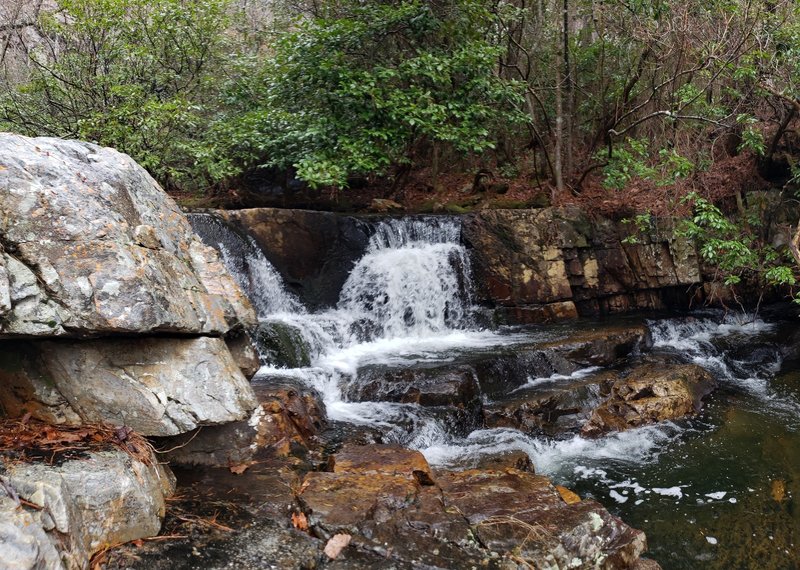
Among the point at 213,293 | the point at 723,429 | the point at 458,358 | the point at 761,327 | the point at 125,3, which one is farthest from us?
the point at 761,327

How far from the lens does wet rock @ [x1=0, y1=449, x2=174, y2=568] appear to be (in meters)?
2.52

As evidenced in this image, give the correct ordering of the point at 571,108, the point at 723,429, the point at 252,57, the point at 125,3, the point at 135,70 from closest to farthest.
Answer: the point at 723,429 → the point at 125,3 → the point at 135,70 → the point at 252,57 → the point at 571,108

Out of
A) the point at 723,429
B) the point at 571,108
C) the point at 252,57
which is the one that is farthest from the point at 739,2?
the point at 252,57

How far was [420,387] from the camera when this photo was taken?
23.3 feet

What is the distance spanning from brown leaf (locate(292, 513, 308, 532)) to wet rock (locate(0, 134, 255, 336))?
1.40 m

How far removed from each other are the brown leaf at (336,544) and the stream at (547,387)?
2.29 m

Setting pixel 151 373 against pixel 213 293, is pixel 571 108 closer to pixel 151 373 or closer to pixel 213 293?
pixel 213 293

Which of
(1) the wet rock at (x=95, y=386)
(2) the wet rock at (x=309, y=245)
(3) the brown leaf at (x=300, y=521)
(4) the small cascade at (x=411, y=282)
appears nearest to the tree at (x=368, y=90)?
(2) the wet rock at (x=309, y=245)

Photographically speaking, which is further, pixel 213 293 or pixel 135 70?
pixel 135 70

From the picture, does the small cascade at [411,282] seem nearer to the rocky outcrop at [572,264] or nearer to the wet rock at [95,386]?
the rocky outcrop at [572,264]

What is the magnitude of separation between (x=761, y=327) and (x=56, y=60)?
13.0 m

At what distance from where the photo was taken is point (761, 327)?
10.7m

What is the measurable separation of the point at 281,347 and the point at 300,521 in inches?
164

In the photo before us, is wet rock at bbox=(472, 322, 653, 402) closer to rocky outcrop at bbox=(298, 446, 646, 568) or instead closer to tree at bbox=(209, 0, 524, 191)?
rocky outcrop at bbox=(298, 446, 646, 568)
